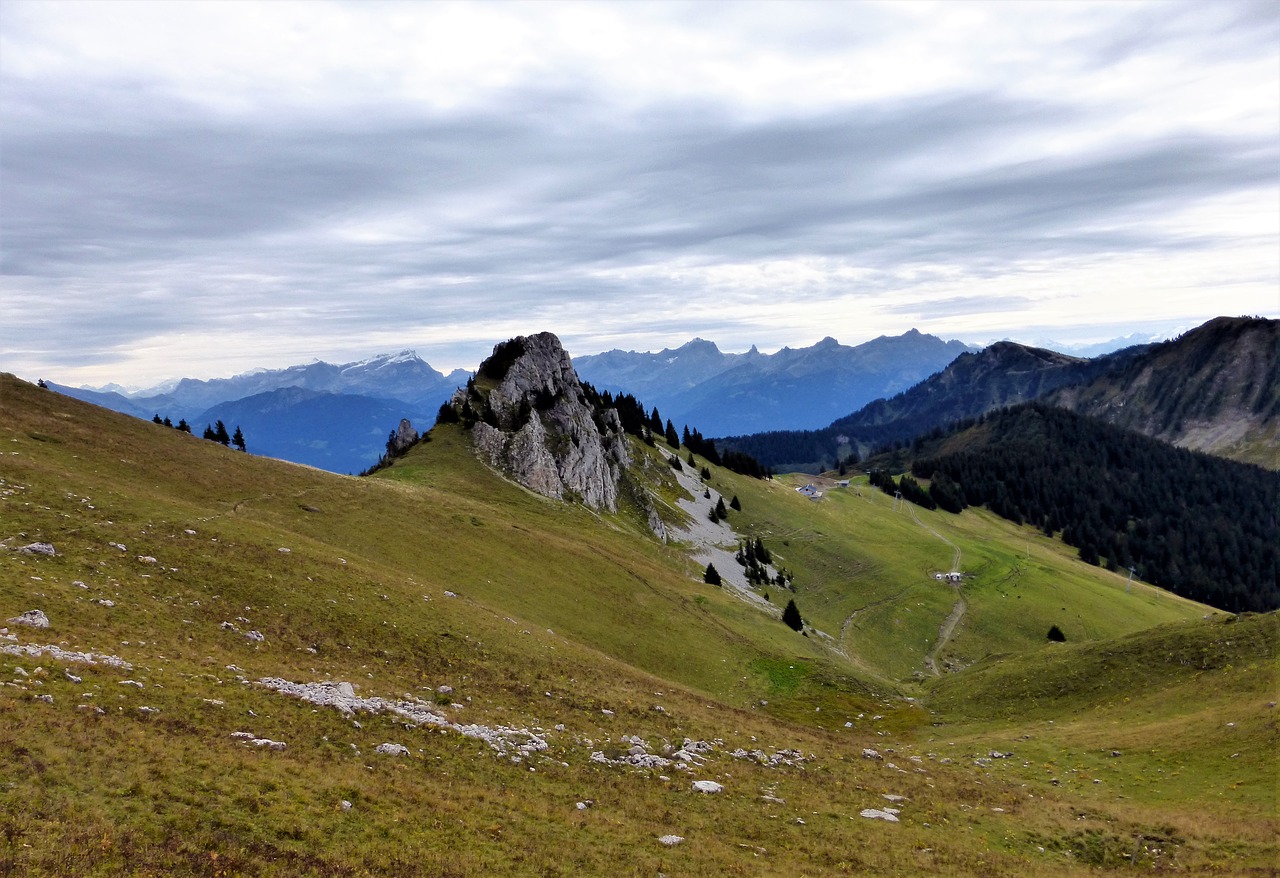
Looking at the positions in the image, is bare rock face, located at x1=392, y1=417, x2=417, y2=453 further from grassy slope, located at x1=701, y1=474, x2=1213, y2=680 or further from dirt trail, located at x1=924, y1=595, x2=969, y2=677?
dirt trail, located at x1=924, y1=595, x2=969, y2=677

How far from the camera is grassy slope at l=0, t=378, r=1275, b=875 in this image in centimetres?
1794

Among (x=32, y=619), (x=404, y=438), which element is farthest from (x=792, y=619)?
(x=404, y=438)

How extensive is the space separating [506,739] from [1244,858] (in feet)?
97.8

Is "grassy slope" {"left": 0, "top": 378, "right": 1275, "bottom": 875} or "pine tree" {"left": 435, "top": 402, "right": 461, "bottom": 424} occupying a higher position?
"pine tree" {"left": 435, "top": 402, "right": 461, "bottom": 424}

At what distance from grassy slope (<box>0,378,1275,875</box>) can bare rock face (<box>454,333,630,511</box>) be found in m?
33.8

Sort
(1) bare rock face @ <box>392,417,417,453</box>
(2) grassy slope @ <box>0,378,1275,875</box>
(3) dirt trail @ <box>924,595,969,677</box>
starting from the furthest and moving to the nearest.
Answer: (1) bare rock face @ <box>392,417,417,453</box>, (3) dirt trail @ <box>924,595,969,677</box>, (2) grassy slope @ <box>0,378,1275,875</box>

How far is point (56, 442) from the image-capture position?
56.3 m

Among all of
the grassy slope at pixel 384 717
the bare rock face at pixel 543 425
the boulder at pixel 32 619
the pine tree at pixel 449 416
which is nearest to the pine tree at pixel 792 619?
the grassy slope at pixel 384 717

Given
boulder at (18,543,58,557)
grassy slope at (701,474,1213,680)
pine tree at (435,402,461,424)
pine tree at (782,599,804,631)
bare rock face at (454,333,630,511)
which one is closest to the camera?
boulder at (18,543,58,557)

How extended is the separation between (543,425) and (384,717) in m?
90.7

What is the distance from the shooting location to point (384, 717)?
27.4m

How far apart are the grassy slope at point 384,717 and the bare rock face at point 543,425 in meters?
33.8

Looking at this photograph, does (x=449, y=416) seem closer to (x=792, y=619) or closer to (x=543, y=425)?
(x=543, y=425)

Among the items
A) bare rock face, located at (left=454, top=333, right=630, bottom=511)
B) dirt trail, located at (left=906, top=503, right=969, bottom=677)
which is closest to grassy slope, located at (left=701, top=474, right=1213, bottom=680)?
dirt trail, located at (left=906, top=503, right=969, bottom=677)
